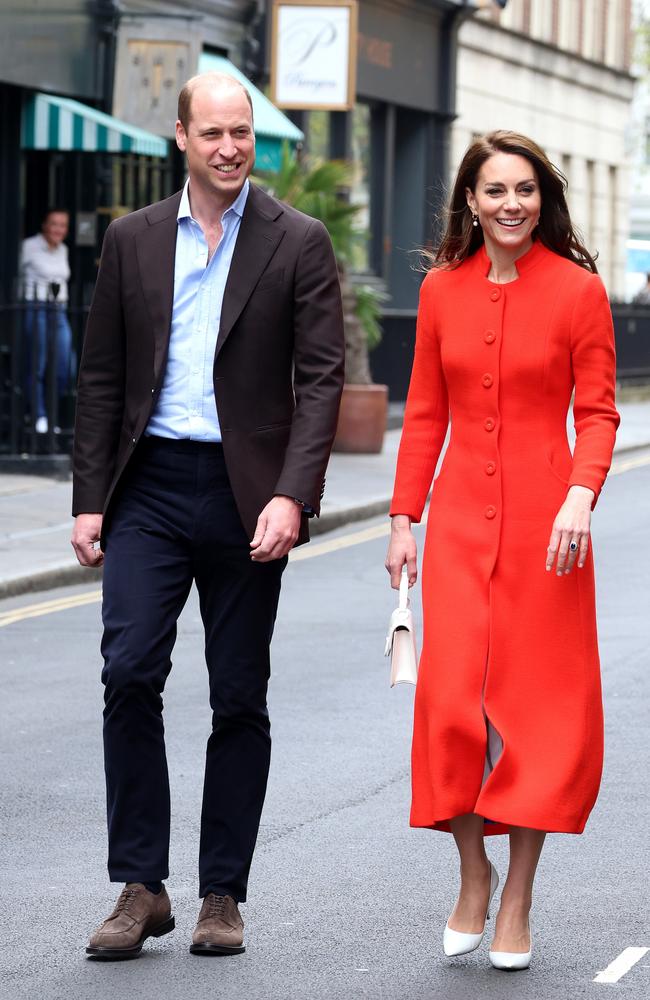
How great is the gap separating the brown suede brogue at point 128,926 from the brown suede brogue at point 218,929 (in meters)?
0.11

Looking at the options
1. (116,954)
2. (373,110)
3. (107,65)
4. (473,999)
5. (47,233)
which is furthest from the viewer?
(373,110)

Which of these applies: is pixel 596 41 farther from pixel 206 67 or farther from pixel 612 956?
pixel 612 956

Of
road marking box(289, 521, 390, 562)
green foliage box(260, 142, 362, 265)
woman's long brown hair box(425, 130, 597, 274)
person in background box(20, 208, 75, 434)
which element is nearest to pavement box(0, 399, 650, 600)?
road marking box(289, 521, 390, 562)

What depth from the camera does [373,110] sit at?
2753 cm

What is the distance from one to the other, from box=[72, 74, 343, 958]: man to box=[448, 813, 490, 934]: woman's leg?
510 millimetres

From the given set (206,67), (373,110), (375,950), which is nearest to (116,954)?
(375,950)

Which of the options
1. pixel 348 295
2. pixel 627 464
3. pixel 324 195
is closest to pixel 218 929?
pixel 324 195

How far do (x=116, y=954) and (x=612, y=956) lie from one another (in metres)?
1.14

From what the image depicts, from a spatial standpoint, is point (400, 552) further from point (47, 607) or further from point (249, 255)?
point (47, 607)

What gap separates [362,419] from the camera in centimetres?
1955

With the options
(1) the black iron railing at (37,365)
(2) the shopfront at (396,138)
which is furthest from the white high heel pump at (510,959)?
(2) the shopfront at (396,138)

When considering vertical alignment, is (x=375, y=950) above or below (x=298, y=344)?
below

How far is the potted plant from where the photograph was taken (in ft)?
61.5

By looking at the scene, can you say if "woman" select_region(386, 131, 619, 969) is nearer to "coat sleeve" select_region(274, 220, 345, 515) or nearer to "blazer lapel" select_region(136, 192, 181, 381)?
"coat sleeve" select_region(274, 220, 345, 515)
